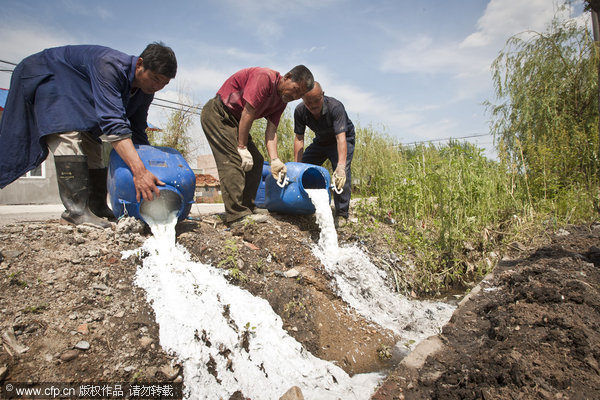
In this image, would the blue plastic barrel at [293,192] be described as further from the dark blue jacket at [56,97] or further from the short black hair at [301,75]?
the dark blue jacket at [56,97]

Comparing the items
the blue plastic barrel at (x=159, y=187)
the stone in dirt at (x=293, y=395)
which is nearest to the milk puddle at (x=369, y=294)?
the stone in dirt at (x=293, y=395)

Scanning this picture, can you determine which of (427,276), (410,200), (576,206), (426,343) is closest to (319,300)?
(426,343)

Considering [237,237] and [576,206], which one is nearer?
[237,237]

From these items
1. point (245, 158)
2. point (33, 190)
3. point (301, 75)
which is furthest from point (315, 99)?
point (33, 190)

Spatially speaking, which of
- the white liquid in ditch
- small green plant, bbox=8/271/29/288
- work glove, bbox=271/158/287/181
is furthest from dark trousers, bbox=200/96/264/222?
small green plant, bbox=8/271/29/288

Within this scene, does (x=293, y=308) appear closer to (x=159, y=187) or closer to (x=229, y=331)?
(x=229, y=331)

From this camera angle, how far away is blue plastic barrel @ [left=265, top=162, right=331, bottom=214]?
3.31m

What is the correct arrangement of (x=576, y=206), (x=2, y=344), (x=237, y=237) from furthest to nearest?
(x=576, y=206) → (x=237, y=237) → (x=2, y=344)

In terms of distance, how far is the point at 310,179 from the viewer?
3.72 meters

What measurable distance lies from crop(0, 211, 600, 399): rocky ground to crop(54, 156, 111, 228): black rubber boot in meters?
0.14

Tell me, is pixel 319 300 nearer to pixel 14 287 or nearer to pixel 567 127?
pixel 14 287

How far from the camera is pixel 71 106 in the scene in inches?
95.8

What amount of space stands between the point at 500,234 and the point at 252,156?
109 inches

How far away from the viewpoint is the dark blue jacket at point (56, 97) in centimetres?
238
